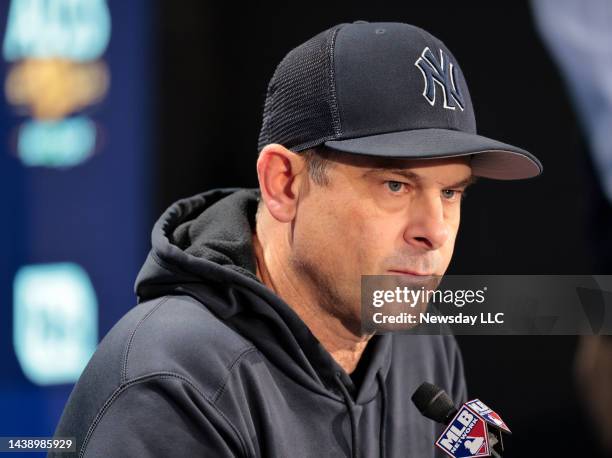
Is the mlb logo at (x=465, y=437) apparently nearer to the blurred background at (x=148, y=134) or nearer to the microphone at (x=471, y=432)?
the microphone at (x=471, y=432)

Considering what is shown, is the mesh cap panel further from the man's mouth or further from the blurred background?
the blurred background

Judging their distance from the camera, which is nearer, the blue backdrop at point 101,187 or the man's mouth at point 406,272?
the man's mouth at point 406,272

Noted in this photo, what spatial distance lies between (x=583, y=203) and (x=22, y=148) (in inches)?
56.0

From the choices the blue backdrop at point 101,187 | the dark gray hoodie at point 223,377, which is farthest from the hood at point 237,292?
the blue backdrop at point 101,187

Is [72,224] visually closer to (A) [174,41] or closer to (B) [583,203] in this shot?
(A) [174,41]

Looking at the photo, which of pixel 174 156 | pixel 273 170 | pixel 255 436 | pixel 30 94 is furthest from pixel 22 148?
pixel 255 436

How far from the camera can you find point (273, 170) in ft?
3.85

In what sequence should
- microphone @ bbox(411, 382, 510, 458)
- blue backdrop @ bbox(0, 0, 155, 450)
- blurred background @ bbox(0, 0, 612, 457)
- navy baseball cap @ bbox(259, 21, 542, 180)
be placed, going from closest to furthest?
microphone @ bbox(411, 382, 510, 458) → navy baseball cap @ bbox(259, 21, 542, 180) → blurred background @ bbox(0, 0, 612, 457) → blue backdrop @ bbox(0, 0, 155, 450)

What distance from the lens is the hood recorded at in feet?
3.68

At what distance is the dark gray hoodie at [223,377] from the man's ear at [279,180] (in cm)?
7

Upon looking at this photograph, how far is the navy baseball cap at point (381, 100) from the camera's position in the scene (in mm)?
1084

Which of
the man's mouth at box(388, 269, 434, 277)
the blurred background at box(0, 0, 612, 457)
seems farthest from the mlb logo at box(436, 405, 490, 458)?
the blurred background at box(0, 0, 612, 457)

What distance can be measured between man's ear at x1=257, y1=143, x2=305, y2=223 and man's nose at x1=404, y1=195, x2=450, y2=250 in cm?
16

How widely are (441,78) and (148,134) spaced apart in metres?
1.42
